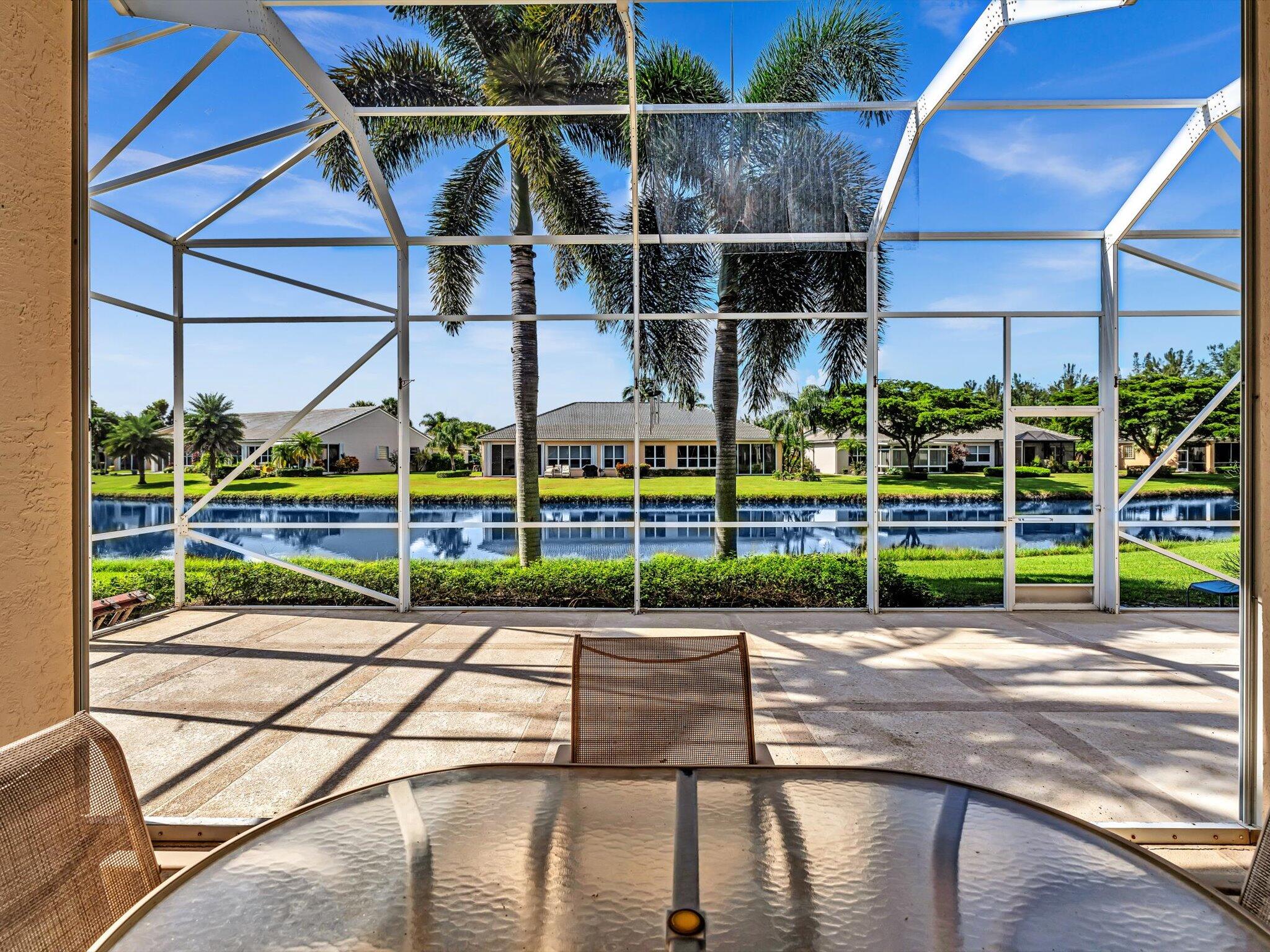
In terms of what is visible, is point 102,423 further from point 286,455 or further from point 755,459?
point 755,459

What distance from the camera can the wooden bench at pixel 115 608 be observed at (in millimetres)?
6277

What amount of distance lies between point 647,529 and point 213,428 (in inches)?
191

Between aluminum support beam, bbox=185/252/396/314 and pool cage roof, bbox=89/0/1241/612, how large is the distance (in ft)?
0.05

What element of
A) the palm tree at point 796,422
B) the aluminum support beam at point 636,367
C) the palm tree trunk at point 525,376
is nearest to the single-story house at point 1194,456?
the palm tree at point 796,422

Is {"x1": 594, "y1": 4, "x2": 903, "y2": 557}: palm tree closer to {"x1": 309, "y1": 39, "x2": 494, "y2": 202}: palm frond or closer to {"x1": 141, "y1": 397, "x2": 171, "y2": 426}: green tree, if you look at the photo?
{"x1": 309, "y1": 39, "x2": 494, "y2": 202}: palm frond

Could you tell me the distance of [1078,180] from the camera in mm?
6895

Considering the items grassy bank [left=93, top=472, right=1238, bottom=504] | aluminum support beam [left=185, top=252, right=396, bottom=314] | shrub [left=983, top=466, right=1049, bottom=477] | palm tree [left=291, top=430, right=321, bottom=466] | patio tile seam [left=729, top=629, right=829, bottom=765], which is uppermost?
aluminum support beam [left=185, top=252, right=396, bottom=314]

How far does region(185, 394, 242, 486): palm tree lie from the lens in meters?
7.30

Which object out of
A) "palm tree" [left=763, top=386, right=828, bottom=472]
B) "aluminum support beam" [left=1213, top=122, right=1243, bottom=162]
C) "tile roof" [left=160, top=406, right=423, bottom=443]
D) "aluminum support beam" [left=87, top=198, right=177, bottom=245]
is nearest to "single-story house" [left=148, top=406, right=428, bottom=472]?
"tile roof" [left=160, top=406, right=423, bottom=443]

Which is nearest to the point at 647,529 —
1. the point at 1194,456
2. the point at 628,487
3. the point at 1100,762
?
the point at 628,487

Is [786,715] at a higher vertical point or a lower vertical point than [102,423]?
lower

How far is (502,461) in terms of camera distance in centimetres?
784

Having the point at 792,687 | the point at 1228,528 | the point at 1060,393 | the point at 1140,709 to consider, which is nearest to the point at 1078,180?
the point at 1060,393

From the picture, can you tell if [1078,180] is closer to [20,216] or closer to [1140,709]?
[1140,709]
